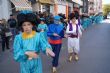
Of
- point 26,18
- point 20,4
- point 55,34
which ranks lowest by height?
point 55,34

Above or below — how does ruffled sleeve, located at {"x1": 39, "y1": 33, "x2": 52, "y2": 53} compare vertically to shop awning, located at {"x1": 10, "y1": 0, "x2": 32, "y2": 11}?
below

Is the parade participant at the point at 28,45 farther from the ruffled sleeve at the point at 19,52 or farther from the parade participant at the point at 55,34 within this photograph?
the parade participant at the point at 55,34

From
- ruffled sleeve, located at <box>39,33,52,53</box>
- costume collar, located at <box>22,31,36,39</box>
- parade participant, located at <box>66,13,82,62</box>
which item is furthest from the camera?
parade participant, located at <box>66,13,82,62</box>

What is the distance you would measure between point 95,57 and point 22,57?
7212 millimetres

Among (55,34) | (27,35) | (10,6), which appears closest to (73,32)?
(55,34)

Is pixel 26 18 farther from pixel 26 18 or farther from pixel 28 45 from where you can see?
pixel 28 45

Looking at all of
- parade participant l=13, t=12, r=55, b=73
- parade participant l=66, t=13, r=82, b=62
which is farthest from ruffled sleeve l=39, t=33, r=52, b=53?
parade participant l=66, t=13, r=82, b=62

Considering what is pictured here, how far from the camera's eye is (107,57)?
12180mm

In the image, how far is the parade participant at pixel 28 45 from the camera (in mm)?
5176

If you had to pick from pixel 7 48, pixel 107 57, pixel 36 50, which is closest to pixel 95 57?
pixel 107 57

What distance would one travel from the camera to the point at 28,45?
527cm

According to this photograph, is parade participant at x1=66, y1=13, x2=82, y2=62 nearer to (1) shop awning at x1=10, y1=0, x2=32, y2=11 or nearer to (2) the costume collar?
(2) the costume collar

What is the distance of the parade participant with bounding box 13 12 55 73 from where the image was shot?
5.18m

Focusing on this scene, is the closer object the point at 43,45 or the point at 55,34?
the point at 43,45
